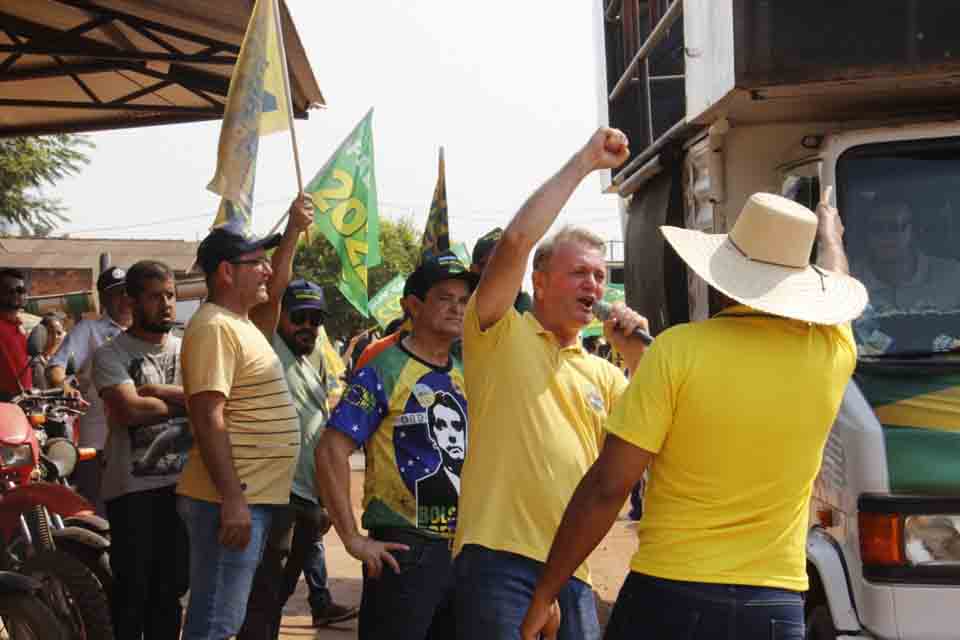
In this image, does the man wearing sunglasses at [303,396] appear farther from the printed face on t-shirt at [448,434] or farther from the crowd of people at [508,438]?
the printed face on t-shirt at [448,434]

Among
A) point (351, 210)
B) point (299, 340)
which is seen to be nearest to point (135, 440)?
point (299, 340)

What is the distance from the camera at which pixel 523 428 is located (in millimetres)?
3523

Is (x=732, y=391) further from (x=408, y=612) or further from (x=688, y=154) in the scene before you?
(x=688, y=154)

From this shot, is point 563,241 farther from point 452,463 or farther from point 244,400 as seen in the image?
point 244,400

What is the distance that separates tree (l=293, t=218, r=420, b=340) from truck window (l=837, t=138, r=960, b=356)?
1706 inches

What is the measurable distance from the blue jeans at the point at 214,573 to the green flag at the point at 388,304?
9082 millimetres

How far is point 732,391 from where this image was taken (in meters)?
2.85

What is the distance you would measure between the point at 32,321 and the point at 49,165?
3384 mm

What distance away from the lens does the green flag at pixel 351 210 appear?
8797 mm

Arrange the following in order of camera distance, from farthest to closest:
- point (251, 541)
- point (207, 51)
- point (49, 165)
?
point (49, 165) → point (207, 51) → point (251, 541)

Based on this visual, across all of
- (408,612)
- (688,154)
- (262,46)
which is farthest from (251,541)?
(688,154)

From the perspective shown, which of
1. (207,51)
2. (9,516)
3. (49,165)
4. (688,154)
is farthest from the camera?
(49,165)

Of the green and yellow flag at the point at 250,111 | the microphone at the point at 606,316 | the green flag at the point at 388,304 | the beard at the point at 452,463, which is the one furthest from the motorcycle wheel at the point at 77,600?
the green flag at the point at 388,304

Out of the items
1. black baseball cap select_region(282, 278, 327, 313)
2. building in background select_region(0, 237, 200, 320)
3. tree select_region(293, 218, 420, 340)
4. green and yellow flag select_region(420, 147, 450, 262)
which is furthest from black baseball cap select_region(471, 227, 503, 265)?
building in background select_region(0, 237, 200, 320)
